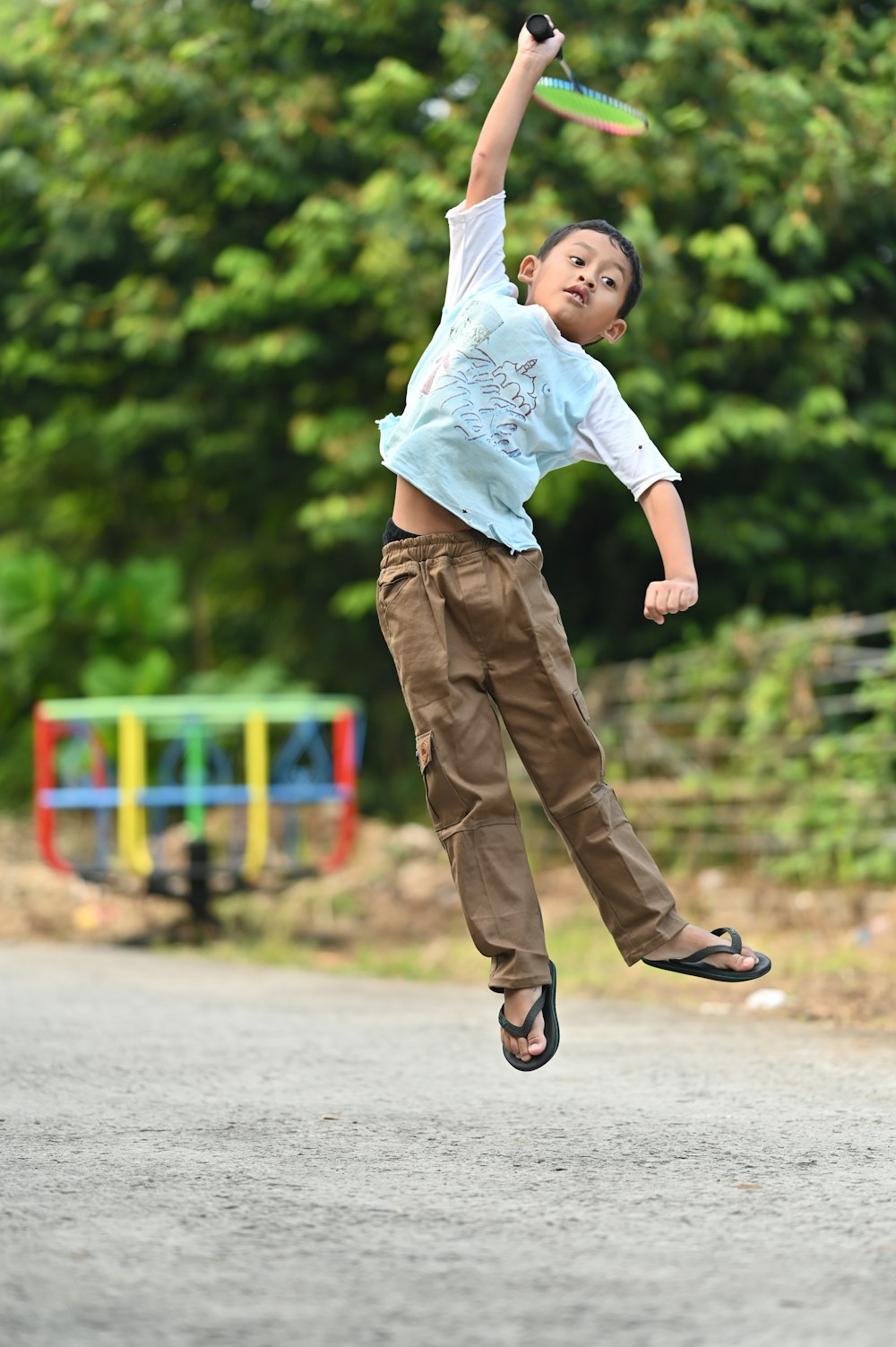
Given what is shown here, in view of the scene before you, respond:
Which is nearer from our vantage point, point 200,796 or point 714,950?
Answer: point 714,950

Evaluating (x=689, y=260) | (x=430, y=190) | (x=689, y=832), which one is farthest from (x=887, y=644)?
(x=430, y=190)

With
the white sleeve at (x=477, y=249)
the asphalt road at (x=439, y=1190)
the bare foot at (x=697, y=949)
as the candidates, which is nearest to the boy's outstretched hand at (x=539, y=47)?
the white sleeve at (x=477, y=249)

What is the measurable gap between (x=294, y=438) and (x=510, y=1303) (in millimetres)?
9076

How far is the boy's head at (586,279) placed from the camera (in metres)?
3.89

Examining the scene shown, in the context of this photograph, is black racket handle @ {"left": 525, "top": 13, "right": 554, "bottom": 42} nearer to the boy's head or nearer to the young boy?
the young boy

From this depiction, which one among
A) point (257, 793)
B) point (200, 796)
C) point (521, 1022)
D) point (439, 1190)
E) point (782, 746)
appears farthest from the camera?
point (200, 796)

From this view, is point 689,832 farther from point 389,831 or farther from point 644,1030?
point 644,1030

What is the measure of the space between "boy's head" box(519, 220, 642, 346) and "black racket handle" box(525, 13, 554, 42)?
1.29 ft

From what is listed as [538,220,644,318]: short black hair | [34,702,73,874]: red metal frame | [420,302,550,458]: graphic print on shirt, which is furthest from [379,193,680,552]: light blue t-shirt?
[34,702,73,874]: red metal frame

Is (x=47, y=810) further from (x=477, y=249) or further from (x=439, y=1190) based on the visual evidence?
(x=439, y=1190)

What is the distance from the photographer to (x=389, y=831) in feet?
39.5

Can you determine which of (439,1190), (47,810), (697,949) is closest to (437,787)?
(697,949)

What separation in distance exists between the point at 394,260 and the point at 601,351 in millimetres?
1252

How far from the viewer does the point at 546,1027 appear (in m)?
3.80
